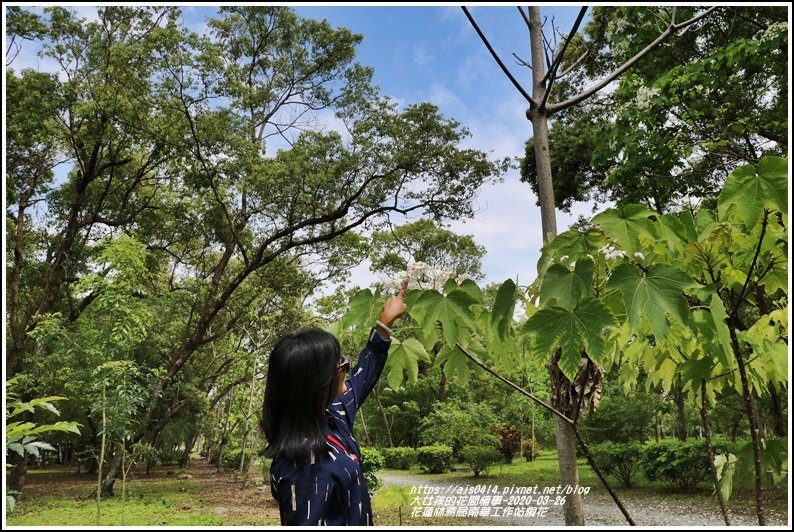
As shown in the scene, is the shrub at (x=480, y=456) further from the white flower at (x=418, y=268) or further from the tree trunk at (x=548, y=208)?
the white flower at (x=418, y=268)

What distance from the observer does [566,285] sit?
0.80 meters

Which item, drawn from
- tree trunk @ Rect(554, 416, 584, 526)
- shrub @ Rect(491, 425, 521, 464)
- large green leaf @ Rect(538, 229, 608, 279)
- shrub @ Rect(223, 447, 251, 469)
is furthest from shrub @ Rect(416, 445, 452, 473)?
large green leaf @ Rect(538, 229, 608, 279)

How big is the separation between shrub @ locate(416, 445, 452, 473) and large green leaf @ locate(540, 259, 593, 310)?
11447 millimetres

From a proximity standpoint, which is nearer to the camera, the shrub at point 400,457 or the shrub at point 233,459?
the shrub at point 400,457

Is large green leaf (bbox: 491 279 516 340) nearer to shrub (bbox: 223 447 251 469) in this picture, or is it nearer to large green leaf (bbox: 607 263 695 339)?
large green leaf (bbox: 607 263 695 339)

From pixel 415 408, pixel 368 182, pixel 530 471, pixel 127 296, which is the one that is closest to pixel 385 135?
pixel 368 182

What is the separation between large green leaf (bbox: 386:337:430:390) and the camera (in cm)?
117

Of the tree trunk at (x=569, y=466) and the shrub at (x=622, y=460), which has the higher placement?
the tree trunk at (x=569, y=466)

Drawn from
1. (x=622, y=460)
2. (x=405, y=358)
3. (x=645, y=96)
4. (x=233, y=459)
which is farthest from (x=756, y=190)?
(x=233, y=459)

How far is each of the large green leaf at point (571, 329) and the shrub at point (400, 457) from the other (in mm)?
12949

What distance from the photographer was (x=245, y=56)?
895cm

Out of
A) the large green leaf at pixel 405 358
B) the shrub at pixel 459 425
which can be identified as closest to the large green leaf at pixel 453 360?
the large green leaf at pixel 405 358

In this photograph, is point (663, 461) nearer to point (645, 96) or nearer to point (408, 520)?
point (408, 520)

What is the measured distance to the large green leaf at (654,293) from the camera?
2.48 feet
